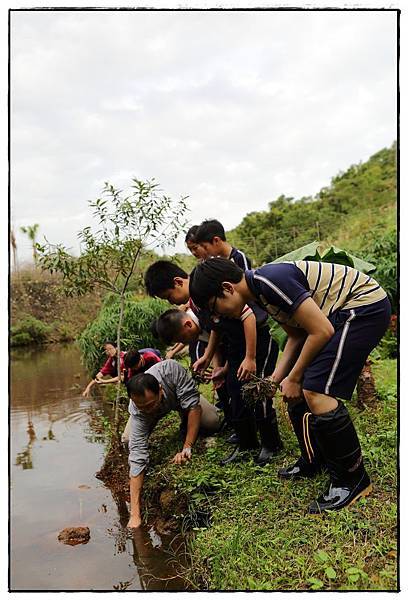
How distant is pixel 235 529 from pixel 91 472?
209cm

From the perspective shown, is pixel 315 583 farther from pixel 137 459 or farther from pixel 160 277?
pixel 160 277

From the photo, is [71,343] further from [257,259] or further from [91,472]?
[91,472]

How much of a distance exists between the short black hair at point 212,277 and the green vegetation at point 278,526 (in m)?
1.20

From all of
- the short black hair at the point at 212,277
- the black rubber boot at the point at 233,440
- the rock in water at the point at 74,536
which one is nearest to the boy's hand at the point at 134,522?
the rock in water at the point at 74,536

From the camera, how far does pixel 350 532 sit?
8.50 feet

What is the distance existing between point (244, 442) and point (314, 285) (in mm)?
1598

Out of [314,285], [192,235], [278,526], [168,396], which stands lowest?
[278,526]

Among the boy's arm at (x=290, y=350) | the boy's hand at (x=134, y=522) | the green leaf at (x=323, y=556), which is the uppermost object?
the boy's arm at (x=290, y=350)

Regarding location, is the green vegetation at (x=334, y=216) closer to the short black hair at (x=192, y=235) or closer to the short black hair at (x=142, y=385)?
the short black hair at (x=192, y=235)

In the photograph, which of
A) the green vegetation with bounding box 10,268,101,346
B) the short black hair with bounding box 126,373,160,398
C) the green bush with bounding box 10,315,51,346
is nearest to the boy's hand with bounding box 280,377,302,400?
the short black hair with bounding box 126,373,160,398

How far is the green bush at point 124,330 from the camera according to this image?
7.75 m

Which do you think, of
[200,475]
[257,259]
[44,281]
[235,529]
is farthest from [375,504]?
[44,281]

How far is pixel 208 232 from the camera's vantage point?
389cm

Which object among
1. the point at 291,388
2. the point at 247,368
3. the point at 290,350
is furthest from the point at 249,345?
the point at 291,388
